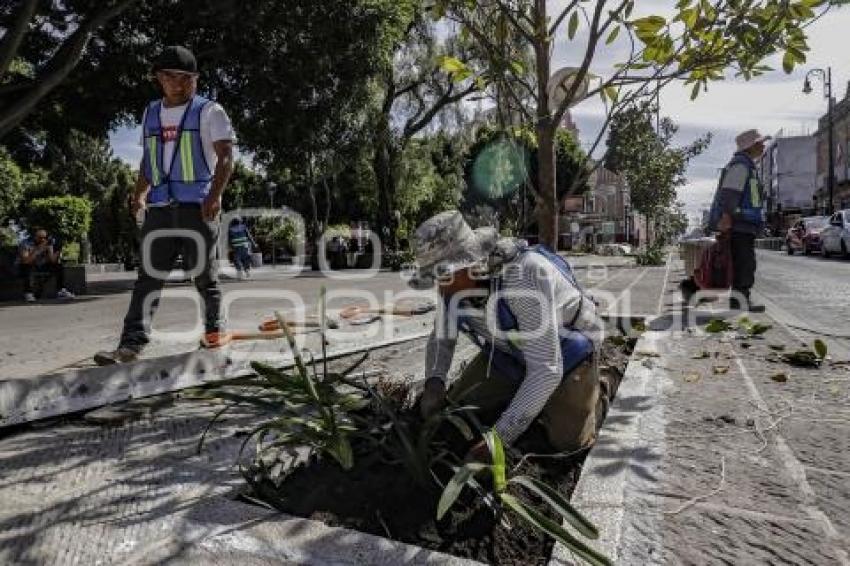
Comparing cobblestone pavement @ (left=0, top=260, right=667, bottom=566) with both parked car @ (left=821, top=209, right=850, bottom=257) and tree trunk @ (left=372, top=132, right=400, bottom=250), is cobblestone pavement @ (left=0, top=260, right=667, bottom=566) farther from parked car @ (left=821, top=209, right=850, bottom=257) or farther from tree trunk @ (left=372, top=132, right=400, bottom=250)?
tree trunk @ (left=372, top=132, right=400, bottom=250)

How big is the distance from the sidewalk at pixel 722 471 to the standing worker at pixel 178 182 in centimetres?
274

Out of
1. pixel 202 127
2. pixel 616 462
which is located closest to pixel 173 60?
pixel 202 127

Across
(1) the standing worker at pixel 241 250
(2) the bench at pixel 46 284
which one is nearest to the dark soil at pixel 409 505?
(2) the bench at pixel 46 284

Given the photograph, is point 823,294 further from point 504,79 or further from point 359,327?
point 504,79

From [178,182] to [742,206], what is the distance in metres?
5.55

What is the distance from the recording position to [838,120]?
5297 cm

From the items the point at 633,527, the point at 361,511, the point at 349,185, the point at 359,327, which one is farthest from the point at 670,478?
the point at 349,185

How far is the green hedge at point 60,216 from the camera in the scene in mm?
18219

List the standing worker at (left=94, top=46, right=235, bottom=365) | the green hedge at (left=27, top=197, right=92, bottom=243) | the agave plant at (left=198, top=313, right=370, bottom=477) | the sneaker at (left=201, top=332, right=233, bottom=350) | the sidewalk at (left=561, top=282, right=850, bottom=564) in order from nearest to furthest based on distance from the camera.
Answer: the sidewalk at (left=561, top=282, right=850, bottom=564) → the agave plant at (left=198, top=313, right=370, bottom=477) → the standing worker at (left=94, top=46, right=235, bottom=365) → the sneaker at (left=201, top=332, right=233, bottom=350) → the green hedge at (left=27, top=197, right=92, bottom=243)

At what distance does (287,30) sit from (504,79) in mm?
11779

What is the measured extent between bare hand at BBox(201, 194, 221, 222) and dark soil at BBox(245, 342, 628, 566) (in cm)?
225

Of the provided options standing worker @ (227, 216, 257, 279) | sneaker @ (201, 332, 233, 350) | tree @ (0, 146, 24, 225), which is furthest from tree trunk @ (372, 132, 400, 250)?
sneaker @ (201, 332, 233, 350)

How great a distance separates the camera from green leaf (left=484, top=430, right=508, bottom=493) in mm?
1741

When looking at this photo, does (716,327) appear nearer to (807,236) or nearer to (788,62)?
(788,62)
